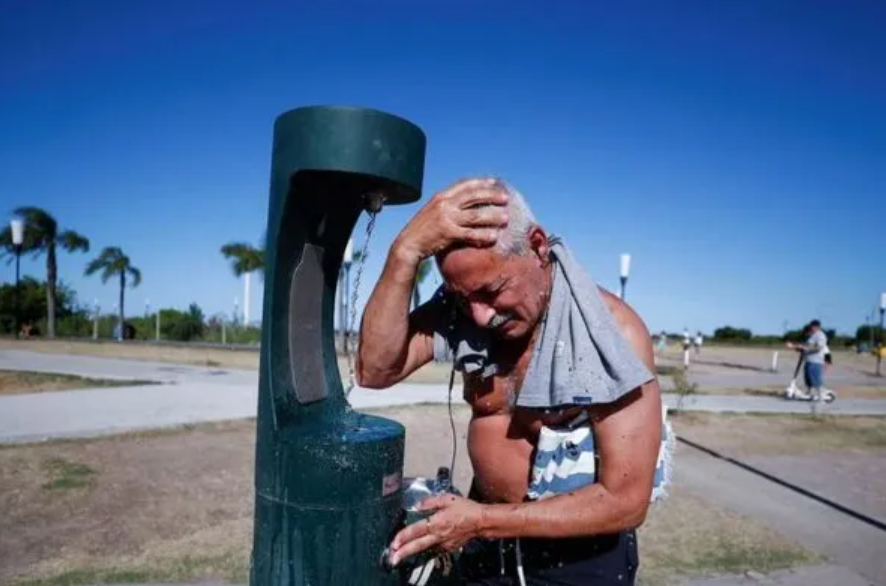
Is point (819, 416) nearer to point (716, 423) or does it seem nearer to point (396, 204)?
point (716, 423)

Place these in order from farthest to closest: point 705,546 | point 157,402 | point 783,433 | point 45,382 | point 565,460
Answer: point 45,382
point 783,433
point 157,402
point 705,546
point 565,460

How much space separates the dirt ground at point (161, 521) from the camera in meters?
3.73

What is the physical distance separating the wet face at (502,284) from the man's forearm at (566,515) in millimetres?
440

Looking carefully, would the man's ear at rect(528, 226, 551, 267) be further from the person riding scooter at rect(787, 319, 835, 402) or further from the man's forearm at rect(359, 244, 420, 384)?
the person riding scooter at rect(787, 319, 835, 402)

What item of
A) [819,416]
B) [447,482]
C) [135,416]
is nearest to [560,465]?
[447,482]

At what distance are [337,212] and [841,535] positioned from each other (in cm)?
469

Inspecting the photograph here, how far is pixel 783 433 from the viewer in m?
9.09

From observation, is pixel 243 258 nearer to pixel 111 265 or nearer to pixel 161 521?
pixel 111 265

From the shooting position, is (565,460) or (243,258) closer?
(565,460)

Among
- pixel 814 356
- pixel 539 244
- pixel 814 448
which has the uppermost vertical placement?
pixel 539 244

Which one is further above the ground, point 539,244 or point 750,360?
point 539,244

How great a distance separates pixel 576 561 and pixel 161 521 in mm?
3690

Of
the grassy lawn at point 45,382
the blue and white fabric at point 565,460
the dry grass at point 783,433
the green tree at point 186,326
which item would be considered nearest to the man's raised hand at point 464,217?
the blue and white fabric at point 565,460

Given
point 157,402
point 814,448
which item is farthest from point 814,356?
point 157,402
